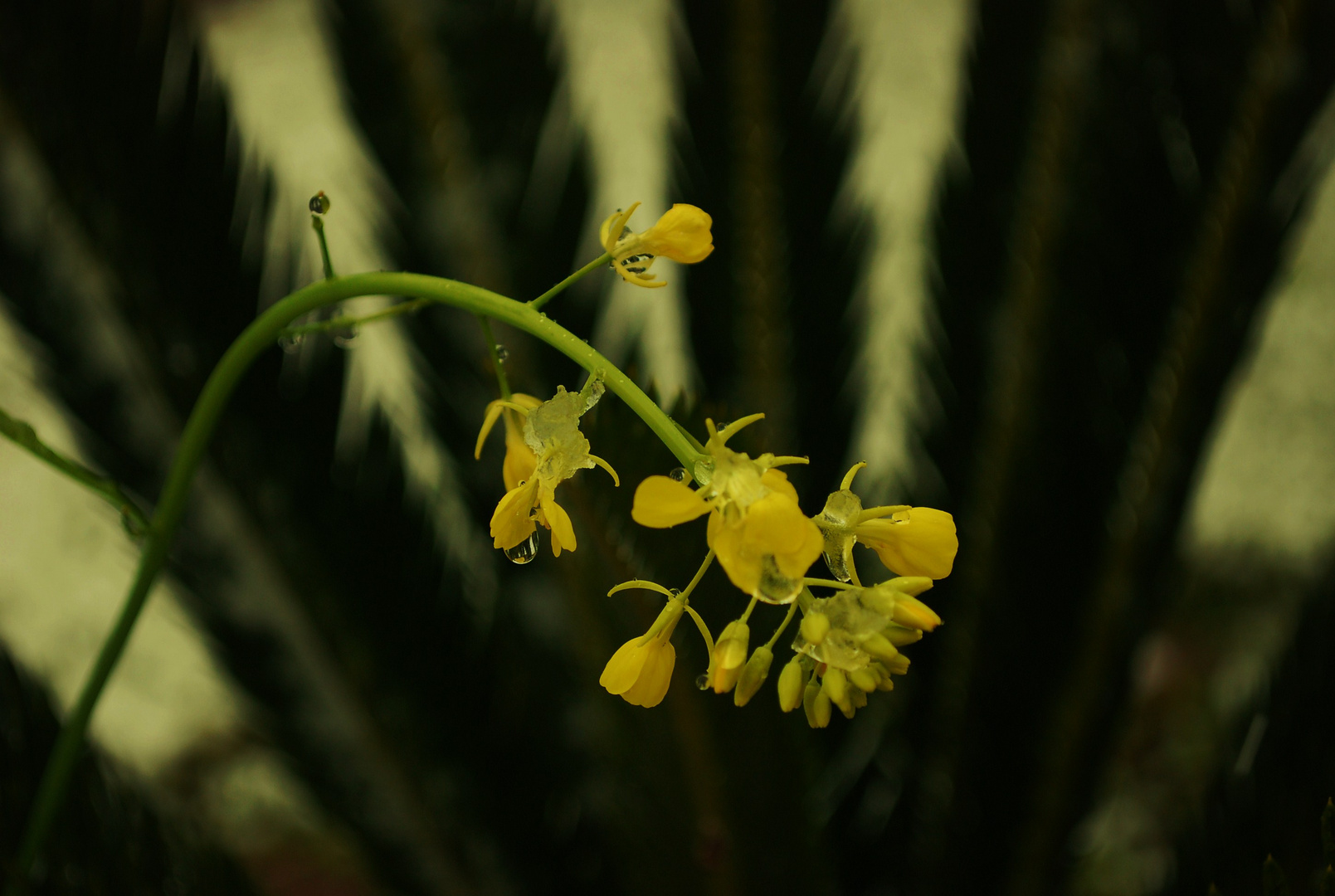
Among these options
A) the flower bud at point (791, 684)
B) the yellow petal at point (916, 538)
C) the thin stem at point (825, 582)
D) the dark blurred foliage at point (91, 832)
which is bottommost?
the dark blurred foliage at point (91, 832)

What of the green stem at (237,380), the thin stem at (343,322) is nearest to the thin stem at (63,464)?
the green stem at (237,380)

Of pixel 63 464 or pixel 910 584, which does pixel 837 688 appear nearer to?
pixel 910 584

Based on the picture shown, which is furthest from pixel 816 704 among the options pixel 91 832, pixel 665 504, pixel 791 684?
pixel 91 832

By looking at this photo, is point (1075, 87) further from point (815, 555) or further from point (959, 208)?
point (815, 555)

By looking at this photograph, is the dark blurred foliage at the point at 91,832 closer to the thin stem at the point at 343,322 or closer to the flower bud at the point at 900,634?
the thin stem at the point at 343,322

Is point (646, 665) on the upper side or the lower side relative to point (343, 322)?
lower

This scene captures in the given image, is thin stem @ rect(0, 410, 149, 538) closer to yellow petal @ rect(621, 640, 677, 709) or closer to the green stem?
the green stem

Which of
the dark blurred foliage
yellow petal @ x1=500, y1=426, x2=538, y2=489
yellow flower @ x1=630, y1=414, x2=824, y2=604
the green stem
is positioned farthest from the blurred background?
yellow flower @ x1=630, y1=414, x2=824, y2=604
